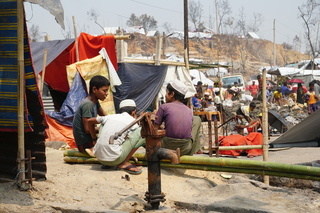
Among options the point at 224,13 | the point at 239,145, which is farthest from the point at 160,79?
the point at 224,13

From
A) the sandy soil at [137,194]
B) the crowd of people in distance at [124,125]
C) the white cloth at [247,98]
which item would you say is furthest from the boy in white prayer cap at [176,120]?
the white cloth at [247,98]

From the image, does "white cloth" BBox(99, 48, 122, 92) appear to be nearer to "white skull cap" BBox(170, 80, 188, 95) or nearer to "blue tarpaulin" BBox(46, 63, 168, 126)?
"blue tarpaulin" BBox(46, 63, 168, 126)

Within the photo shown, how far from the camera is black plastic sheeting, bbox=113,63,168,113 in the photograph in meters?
12.2

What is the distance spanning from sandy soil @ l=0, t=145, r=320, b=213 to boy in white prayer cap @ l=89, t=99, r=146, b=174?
0.14 metres

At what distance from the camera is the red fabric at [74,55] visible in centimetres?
1199

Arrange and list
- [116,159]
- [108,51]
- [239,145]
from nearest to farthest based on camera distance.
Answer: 1. [116,159]
2. [239,145]
3. [108,51]

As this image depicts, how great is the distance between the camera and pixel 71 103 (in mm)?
10883

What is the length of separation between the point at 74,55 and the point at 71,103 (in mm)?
1878

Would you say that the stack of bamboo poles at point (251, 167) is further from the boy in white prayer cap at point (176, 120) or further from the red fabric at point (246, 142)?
the red fabric at point (246, 142)

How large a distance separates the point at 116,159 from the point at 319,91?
1802 centimetres

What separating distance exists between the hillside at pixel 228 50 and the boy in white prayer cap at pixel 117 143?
Result: 4431 cm

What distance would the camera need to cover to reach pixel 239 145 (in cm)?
907

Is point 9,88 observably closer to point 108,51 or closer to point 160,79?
point 108,51

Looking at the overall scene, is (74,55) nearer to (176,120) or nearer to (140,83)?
(140,83)
